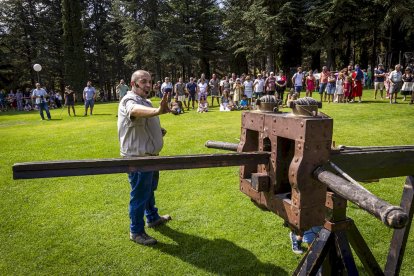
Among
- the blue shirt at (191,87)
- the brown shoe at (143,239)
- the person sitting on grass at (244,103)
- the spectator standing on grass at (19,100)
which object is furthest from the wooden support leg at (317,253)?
the spectator standing on grass at (19,100)

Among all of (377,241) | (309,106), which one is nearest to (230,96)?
(377,241)

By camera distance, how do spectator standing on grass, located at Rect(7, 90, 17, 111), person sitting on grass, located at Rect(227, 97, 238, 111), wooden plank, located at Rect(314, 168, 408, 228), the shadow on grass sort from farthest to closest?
1. spectator standing on grass, located at Rect(7, 90, 17, 111)
2. person sitting on grass, located at Rect(227, 97, 238, 111)
3. the shadow on grass
4. wooden plank, located at Rect(314, 168, 408, 228)

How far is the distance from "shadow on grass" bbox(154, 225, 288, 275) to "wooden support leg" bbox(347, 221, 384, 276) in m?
1.46

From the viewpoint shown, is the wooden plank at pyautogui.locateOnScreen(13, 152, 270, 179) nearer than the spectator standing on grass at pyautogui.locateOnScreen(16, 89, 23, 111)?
Yes

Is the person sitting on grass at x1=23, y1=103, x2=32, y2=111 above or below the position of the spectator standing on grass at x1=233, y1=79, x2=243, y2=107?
below

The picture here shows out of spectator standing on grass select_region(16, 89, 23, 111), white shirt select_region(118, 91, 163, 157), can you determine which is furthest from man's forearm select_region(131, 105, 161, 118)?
spectator standing on grass select_region(16, 89, 23, 111)

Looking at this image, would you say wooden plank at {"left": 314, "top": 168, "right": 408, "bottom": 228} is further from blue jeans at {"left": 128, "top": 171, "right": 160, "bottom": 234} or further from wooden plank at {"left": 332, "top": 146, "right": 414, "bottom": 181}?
blue jeans at {"left": 128, "top": 171, "right": 160, "bottom": 234}

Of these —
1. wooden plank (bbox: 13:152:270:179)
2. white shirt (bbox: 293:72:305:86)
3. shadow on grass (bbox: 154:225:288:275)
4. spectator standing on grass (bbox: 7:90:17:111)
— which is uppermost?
white shirt (bbox: 293:72:305:86)

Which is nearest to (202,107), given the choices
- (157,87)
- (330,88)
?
(330,88)

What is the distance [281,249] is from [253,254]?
1.19 feet

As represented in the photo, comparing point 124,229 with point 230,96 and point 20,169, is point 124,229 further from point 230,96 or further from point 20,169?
point 230,96

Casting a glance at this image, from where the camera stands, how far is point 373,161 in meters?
2.10

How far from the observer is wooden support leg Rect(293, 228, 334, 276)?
201cm

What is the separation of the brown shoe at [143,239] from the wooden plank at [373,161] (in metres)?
2.99
